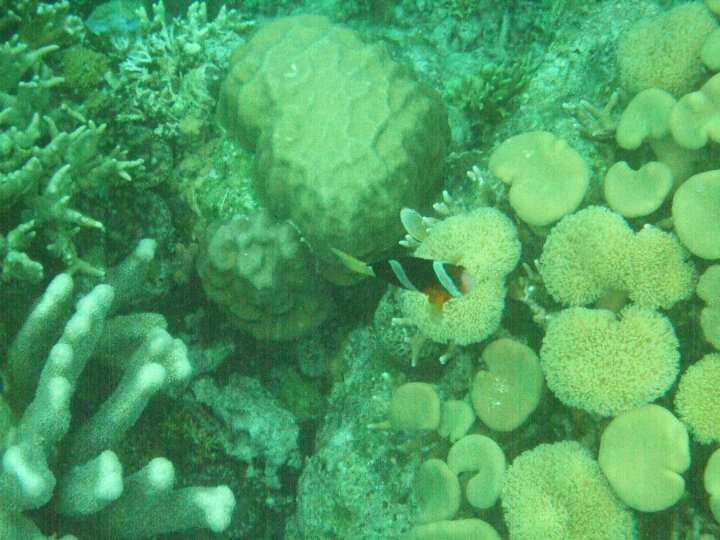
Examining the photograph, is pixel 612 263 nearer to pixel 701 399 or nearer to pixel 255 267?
pixel 701 399

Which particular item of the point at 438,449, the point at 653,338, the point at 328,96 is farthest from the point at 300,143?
the point at 653,338

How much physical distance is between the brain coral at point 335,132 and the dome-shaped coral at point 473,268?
703 mm

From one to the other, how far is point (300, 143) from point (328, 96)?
342 millimetres

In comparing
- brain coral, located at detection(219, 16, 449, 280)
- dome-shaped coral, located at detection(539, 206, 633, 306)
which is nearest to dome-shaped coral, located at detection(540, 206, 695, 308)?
dome-shaped coral, located at detection(539, 206, 633, 306)

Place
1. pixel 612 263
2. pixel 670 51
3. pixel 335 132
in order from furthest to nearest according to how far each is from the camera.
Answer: pixel 335 132
pixel 670 51
pixel 612 263

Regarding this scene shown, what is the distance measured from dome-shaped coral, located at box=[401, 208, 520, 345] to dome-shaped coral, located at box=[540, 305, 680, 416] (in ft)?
1.07

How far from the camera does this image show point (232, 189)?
13.1 ft

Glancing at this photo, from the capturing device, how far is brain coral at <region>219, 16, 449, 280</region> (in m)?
3.57

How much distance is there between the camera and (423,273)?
2.14 metres

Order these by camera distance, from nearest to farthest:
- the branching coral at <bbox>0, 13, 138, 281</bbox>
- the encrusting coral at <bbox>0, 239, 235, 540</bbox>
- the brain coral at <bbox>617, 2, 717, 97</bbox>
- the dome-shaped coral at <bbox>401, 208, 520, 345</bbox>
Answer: the encrusting coral at <bbox>0, 239, 235, 540</bbox>
the dome-shaped coral at <bbox>401, 208, 520, 345</bbox>
the branching coral at <bbox>0, 13, 138, 281</bbox>
the brain coral at <bbox>617, 2, 717, 97</bbox>

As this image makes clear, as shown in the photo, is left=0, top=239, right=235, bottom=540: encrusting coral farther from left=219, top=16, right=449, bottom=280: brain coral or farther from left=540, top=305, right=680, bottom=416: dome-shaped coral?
left=540, top=305, right=680, bottom=416: dome-shaped coral

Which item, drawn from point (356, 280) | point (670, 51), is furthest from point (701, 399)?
point (356, 280)

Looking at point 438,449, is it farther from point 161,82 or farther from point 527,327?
point 161,82

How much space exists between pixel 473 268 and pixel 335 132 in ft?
4.24
